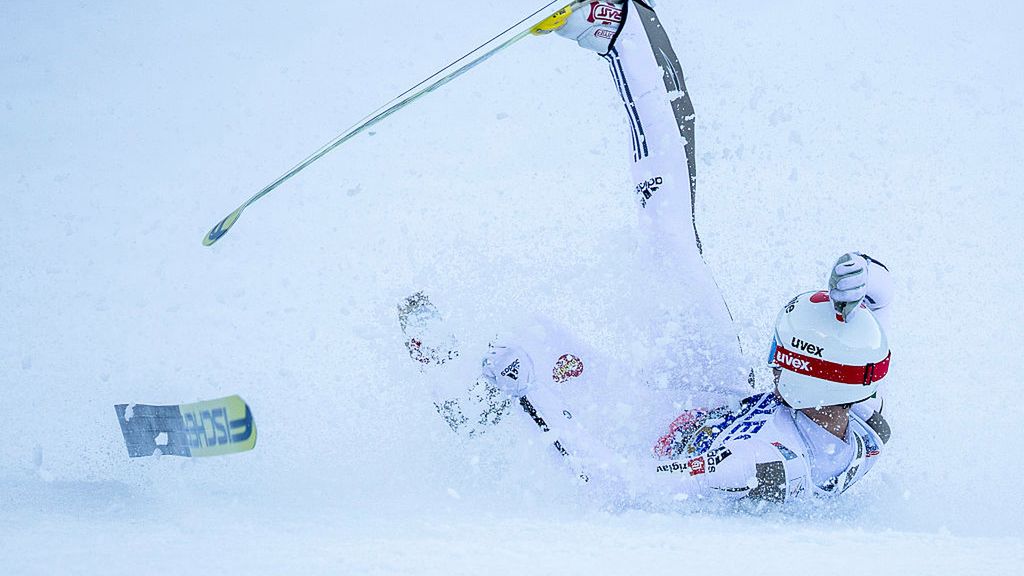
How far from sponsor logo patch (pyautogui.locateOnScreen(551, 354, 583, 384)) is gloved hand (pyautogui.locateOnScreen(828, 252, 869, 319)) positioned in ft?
3.64

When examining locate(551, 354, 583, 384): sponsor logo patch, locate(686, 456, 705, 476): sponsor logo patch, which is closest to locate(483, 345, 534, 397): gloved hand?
locate(551, 354, 583, 384): sponsor logo patch

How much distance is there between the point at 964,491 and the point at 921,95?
4449 mm

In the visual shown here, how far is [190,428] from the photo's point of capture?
2881 millimetres

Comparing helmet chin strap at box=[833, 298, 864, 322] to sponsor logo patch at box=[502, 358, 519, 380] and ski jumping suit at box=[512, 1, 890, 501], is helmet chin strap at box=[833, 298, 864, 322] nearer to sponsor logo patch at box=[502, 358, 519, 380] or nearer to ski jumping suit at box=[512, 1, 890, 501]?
ski jumping suit at box=[512, 1, 890, 501]

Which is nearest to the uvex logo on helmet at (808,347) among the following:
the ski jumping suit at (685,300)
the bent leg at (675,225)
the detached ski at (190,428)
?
the ski jumping suit at (685,300)

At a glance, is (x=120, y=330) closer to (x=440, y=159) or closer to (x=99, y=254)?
(x=99, y=254)

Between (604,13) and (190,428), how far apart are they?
203 cm

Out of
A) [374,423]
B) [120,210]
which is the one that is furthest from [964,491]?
[120,210]

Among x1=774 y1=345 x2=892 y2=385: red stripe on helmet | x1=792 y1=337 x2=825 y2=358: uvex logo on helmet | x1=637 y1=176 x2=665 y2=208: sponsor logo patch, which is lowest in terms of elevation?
x1=774 y1=345 x2=892 y2=385: red stripe on helmet

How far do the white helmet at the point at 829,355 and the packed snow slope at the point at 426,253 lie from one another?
1.34 feet

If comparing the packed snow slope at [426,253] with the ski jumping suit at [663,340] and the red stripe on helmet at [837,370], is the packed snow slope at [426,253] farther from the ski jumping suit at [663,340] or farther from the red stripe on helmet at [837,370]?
the red stripe on helmet at [837,370]

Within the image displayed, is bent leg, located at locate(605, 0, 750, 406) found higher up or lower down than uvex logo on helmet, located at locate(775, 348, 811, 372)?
higher up

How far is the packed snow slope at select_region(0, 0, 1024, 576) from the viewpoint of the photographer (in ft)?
8.20

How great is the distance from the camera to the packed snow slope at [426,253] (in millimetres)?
2498
